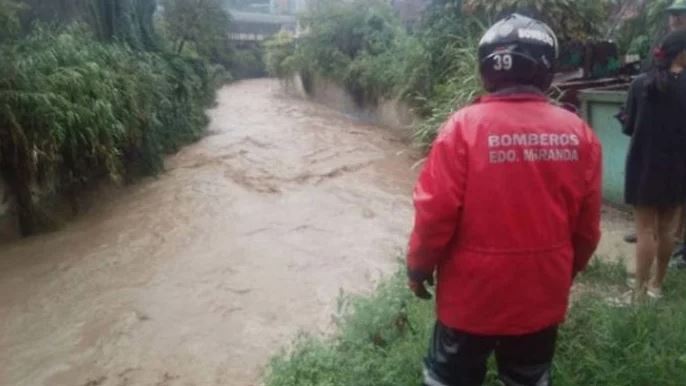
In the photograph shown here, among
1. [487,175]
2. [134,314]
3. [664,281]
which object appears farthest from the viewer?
[134,314]

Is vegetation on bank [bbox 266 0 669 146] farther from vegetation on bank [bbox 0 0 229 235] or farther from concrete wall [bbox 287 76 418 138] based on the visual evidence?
vegetation on bank [bbox 0 0 229 235]

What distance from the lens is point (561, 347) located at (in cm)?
300

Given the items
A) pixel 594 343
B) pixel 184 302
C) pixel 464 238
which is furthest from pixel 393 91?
pixel 464 238

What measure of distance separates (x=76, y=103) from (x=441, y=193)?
6.17 m

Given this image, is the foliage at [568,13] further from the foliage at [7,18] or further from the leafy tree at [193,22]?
the leafy tree at [193,22]

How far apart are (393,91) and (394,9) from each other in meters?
5.08

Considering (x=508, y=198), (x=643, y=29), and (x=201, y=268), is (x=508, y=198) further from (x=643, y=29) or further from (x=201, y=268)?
(x=643, y=29)

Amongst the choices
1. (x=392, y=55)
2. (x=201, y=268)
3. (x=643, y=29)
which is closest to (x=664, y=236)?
(x=201, y=268)

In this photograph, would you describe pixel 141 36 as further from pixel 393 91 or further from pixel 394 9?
pixel 394 9

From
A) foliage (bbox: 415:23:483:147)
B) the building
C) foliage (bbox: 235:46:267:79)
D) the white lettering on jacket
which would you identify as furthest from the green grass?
the building

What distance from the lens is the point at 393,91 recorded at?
483 inches

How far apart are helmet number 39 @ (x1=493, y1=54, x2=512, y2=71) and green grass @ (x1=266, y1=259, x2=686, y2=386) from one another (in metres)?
1.49

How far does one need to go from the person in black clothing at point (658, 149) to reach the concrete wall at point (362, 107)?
7344 mm

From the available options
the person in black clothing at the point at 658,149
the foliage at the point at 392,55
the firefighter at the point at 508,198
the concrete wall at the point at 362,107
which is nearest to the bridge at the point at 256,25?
the foliage at the point at 392,55
